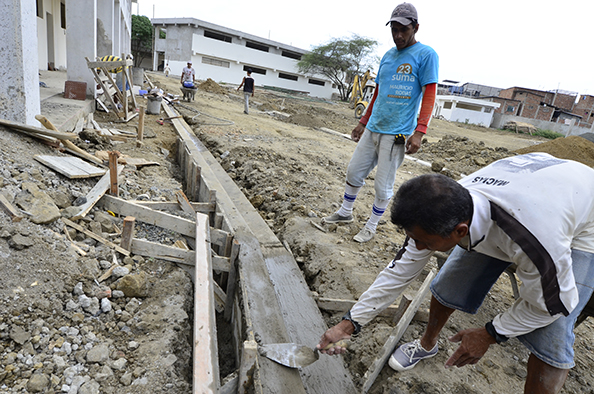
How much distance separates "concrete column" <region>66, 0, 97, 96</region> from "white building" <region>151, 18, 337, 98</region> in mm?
24719

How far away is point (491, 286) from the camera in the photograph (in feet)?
6.63

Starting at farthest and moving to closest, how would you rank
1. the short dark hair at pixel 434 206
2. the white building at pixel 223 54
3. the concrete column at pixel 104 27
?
the white building at pixel 223 54, the concrete column at pixel 104 27, the short dark hair at pixel 434 206

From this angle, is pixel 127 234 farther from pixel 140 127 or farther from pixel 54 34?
pixel 54 34

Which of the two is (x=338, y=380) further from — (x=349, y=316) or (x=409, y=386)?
(x=349, y=316)

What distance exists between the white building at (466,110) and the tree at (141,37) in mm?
29345

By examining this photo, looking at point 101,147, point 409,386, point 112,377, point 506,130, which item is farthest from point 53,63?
point 506,130

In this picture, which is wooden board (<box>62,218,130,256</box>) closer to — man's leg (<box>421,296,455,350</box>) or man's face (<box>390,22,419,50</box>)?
man's leg (<box>421,296,455,350</box>)

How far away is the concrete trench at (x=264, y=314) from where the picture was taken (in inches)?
76.2

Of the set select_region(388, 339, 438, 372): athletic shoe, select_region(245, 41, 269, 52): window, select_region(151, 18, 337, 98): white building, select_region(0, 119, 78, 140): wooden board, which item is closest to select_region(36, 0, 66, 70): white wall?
select_region(0, 119, 78, 140): wooden board

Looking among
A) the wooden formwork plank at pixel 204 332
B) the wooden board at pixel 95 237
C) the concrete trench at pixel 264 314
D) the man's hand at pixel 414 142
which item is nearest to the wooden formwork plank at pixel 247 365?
the concrete trench at pixel 264 314

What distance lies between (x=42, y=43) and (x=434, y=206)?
14782mm

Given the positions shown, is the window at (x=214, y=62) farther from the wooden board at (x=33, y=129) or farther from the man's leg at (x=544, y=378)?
the man's leg at (x=544, y=378)

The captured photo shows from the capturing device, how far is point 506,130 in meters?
30.9

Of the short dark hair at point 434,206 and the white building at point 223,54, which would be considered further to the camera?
the white building at point 223,54
